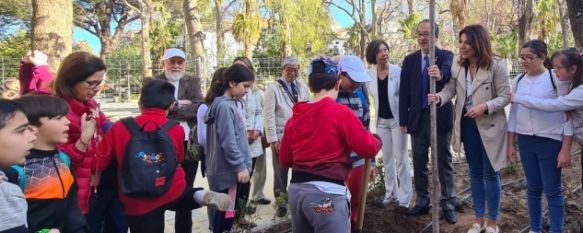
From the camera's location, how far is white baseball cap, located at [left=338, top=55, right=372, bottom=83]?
3.52 metres

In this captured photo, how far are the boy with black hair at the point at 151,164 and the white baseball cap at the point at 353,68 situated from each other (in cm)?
117

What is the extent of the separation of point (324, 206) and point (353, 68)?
43.4 inches

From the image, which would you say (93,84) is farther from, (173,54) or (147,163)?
(173,54)

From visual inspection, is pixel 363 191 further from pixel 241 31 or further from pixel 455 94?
pixel 241 31

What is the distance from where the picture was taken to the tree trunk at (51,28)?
486 cm

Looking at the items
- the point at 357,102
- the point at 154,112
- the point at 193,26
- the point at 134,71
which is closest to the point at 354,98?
the point at 357,102

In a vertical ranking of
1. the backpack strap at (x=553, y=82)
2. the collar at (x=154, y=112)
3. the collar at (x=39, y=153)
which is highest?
the backpack strap at (x=553, y=82)

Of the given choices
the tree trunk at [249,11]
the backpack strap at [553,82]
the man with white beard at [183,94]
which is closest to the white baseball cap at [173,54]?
the man with white beard at [183,94]

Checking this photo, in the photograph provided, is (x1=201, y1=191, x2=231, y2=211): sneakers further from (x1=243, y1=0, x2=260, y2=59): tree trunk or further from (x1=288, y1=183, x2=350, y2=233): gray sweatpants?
(x1=243, y1=0, x2=260, y2=59): tree trunk

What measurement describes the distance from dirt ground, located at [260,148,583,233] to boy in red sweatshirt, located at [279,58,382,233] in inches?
66.3

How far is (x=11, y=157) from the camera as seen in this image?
198cm

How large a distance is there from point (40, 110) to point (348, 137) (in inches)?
61.0

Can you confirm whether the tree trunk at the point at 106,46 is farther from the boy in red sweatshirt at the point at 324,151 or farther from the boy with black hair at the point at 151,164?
the boy in red sweatshirt at the point at 324,151

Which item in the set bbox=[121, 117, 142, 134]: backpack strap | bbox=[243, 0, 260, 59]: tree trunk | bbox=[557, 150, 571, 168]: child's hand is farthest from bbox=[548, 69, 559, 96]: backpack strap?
bbox=[243, 0, 260, 59]: tree trunk
